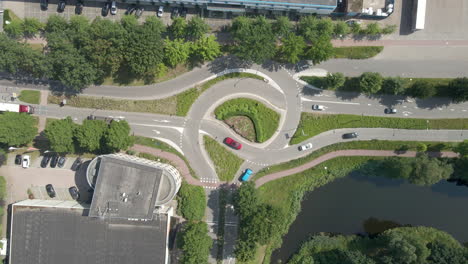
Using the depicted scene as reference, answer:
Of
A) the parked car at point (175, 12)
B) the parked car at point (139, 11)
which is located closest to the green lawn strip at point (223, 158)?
the parked car at point (175, 12)

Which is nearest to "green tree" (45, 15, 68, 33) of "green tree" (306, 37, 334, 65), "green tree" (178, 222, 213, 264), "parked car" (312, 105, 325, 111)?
→ "green tree" (178, 222, 213, 264)

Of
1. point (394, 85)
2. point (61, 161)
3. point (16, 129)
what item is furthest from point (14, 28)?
point (394, 85)

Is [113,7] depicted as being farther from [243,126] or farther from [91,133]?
[243,126]

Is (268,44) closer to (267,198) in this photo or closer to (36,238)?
(267,198)

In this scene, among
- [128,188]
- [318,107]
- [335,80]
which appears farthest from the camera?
[318,107]

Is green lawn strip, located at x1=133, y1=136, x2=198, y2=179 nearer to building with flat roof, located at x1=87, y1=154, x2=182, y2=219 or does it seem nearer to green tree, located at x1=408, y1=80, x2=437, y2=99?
building with flat roof, located at x1=87, y1=154, x2=182, y2=219

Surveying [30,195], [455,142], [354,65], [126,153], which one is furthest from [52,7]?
[455,142]
